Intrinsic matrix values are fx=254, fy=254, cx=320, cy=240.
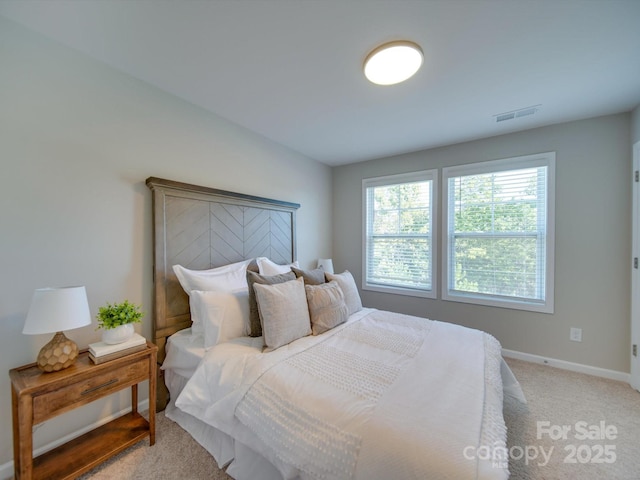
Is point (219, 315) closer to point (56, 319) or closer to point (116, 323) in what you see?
point (116, 323)

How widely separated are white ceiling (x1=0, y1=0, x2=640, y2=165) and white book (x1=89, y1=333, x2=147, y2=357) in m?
1.88

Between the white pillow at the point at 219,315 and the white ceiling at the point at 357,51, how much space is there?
1.66 metres

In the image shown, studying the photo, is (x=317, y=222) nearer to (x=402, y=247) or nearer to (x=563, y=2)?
(x=402, y=247)

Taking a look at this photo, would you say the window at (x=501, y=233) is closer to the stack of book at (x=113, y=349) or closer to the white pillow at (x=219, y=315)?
the white pillow at (x=219, y=315)

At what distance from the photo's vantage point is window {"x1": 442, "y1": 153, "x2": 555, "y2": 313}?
107 inches

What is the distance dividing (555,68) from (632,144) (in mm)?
1361

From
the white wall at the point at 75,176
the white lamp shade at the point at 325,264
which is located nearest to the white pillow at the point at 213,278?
the white wall at the point at 75,176

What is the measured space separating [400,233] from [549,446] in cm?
244

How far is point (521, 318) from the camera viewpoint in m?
2.80

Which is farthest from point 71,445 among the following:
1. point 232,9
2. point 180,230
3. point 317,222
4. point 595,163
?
point 595,163

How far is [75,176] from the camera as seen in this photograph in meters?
1.66

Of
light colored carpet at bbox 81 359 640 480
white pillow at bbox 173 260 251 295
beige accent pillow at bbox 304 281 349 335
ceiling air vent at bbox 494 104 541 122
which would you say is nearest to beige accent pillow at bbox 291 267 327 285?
beige accent pillow at bbox 304 281 349 335

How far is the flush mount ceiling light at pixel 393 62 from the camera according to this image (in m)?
1.57

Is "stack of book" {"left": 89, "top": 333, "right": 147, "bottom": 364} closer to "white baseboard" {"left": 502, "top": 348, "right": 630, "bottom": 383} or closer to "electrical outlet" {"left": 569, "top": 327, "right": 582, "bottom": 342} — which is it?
"white baseboard" {"left": 502, "top": 348, "right": 630, "bottom": 383}
